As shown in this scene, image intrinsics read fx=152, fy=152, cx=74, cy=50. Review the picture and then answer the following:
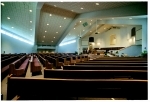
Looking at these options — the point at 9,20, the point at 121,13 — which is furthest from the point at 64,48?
the point at 121,13

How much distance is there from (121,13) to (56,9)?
4324 millimetres

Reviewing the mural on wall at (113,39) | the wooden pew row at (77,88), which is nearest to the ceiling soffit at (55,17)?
the mural on wall at (113,39)

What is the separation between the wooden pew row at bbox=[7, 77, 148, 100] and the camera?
1542mm

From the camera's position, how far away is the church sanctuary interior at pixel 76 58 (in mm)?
1562

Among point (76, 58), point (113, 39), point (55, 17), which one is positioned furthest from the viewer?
point (113, 39)

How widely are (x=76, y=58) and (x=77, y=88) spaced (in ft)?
12.1

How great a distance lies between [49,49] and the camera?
28000 millimetres

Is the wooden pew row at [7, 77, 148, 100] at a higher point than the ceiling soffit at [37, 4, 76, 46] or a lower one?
lower

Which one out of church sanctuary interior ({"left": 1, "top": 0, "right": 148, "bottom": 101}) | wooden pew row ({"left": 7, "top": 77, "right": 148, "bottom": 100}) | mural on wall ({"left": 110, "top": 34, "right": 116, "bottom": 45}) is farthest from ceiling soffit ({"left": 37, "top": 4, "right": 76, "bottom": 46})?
wooden pew row ({"left": 7, "top": 77, "right": 148, "bottom": 100})

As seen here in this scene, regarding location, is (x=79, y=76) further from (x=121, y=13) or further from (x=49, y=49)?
(x=49, y=49)

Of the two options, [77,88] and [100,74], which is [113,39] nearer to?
[100,74]

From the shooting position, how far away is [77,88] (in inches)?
61.4

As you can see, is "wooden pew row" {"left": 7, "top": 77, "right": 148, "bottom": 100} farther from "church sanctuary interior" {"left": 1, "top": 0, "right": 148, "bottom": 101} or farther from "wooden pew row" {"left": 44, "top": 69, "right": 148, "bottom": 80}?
"wooden pew row" {"left": 44, "top": 69, "right": 148, "bottom": 80}

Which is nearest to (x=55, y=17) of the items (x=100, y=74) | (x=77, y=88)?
(x=100, y=74)
